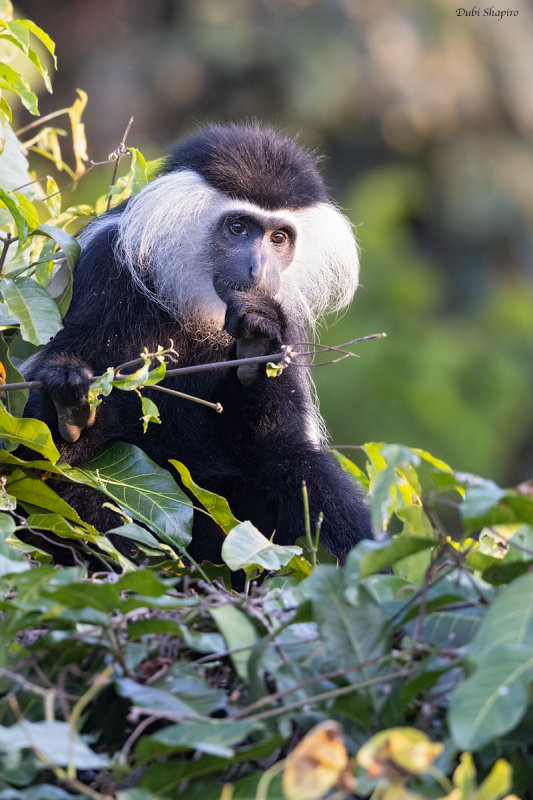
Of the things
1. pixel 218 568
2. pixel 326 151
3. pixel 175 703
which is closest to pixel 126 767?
pixel 175 703

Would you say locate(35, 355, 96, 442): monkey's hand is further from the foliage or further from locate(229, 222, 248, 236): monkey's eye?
locate(229, 222, 248, 236): monkey's eye

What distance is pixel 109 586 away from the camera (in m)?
1.10

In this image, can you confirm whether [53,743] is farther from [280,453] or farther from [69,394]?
[280,453]

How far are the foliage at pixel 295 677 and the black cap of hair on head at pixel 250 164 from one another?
1.46 metres

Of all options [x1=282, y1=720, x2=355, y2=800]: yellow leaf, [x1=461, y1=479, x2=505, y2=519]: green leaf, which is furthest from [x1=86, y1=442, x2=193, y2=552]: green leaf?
[x1=282, y1=720, x2=355, y2=800]: yellow leaf

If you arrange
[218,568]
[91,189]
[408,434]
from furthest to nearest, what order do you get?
[408,434] < [91,189] < [218,568]

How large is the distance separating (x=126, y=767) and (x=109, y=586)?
0.20 m

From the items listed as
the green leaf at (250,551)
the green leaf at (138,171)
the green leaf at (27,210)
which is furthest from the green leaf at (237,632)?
the green leaf at (138,171)

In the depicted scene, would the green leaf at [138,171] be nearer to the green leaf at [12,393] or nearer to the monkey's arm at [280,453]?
the monkey's arm at [280,453]

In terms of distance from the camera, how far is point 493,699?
3.04ft

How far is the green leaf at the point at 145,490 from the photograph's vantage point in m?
1.88

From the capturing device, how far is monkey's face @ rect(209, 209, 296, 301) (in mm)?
2516

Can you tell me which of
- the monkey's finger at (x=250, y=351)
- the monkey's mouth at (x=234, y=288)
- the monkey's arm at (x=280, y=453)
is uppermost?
the monkey's mouth at (x=234, y=288)

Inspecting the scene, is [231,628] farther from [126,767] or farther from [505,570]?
[505,570]
